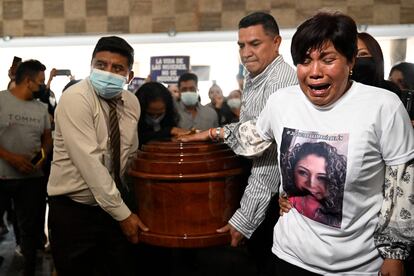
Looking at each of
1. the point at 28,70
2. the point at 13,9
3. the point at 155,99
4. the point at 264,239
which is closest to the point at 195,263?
the point at 155,99

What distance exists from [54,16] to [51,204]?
2.98m

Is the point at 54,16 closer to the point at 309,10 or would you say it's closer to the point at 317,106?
the point at 309,10

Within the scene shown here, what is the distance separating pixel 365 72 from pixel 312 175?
556 mm

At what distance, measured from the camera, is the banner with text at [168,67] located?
417cm

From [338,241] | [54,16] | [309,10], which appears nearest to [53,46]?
[54,16]

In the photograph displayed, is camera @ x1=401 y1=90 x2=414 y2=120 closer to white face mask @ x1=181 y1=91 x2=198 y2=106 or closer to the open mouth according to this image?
the open mouth

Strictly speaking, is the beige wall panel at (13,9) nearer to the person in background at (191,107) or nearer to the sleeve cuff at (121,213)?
the person in background at (191,107)

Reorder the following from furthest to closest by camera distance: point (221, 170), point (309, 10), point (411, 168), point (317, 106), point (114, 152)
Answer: point (309, 10) → point (114, 152) → point (221, 170) → point (317, 106) → point (411, 168)

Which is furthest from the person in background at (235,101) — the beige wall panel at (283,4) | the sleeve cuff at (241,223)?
the sleeve cuff at (241,223)

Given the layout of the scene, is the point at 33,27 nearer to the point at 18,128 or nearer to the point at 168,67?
the point at 168,67

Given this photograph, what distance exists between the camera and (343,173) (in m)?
1.13

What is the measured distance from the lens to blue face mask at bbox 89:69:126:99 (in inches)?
69.4

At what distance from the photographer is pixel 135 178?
1626 mm

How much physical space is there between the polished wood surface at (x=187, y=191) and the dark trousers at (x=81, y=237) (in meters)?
0.32
